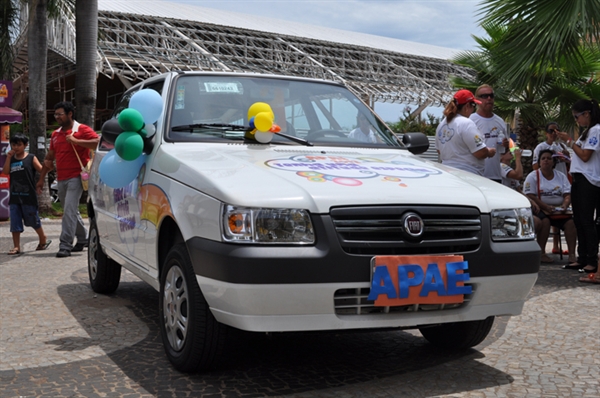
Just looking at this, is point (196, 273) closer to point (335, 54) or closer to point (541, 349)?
point (541, 349)

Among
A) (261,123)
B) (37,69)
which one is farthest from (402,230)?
(37,69)

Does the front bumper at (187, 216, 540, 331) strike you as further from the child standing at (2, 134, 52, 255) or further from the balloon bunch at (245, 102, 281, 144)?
the child standing at (2, 134, 52, 255)

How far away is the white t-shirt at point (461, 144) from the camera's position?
256 inches

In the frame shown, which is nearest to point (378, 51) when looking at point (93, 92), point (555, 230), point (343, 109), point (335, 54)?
point (335, 54)

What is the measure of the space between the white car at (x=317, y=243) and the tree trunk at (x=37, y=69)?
13.1 meters

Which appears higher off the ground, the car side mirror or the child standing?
the car side mirror

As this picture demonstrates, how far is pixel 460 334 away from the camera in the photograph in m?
4.51

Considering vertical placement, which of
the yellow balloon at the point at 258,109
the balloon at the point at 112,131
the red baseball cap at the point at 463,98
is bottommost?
the balloon at the point at 112,131

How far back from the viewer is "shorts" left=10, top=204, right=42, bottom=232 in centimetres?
968

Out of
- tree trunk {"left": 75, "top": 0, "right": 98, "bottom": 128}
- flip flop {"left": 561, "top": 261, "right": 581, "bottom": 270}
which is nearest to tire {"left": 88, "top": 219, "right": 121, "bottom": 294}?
flip flop {"left": 561, "top": 261, "right": 581, "bottom": 270}

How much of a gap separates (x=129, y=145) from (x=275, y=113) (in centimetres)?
103

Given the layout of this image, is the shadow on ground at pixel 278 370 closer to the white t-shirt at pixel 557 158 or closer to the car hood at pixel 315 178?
the car hood at pixel 315 178

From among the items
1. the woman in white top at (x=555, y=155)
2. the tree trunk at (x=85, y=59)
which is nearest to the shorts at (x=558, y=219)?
the woman in white top at (x=555, y=155)

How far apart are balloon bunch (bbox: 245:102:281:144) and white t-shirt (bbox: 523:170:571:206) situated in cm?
542
